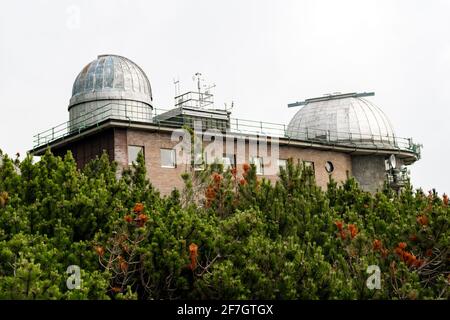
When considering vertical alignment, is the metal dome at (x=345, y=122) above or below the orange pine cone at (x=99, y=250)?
above

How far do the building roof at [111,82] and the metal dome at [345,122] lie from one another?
439 inches

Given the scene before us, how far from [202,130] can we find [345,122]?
11631 mm

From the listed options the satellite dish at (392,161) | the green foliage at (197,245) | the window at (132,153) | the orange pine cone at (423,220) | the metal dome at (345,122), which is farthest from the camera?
the metal dome at (345,122)

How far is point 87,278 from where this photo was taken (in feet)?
39.8

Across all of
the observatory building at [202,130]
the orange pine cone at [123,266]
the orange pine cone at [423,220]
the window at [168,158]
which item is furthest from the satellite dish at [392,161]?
the orange pine cone at [123,266]

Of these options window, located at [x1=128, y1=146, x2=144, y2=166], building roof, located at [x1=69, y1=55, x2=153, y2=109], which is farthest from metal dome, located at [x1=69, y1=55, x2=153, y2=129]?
window, located at [x1=128, y1=146, x2=144, y2=166]

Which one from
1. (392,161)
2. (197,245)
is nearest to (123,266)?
(197,245)

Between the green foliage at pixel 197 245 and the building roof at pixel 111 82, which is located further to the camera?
the building roof at pixel 111 82

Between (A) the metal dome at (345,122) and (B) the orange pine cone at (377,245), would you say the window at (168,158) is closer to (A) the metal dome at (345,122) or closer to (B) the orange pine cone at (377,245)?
(A) the metal dome at (345,122)

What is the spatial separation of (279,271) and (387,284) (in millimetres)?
2315

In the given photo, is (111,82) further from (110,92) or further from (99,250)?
(99,250)

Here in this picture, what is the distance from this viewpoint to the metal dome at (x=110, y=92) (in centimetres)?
3975

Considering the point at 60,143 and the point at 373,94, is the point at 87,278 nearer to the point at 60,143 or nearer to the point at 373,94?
the point at 60,143

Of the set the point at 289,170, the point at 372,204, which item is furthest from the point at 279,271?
the point at 372,204
